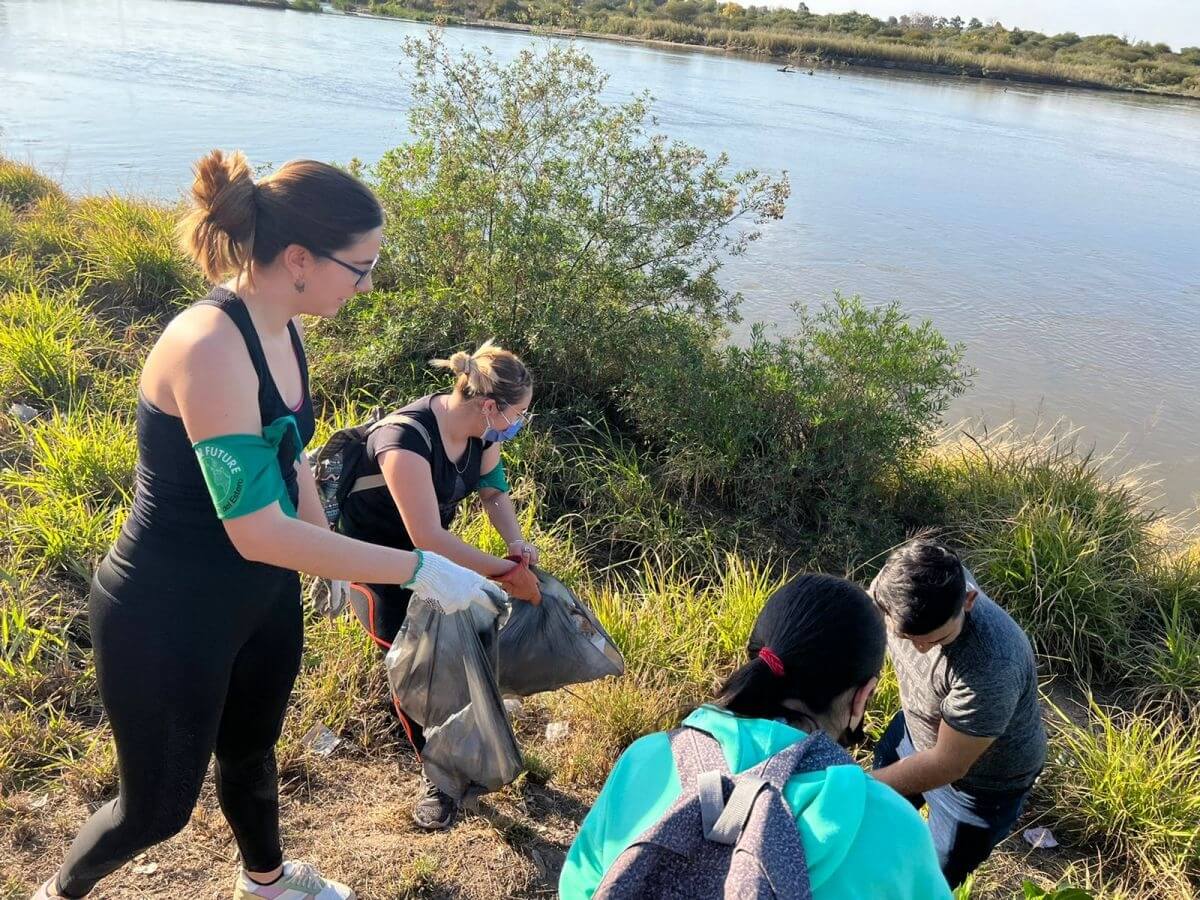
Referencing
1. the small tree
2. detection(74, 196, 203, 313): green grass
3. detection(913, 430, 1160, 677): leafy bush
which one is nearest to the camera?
detection(913, 430, 1160, 677): leafy bush

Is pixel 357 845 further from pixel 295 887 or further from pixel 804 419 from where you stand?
pixel 804 419

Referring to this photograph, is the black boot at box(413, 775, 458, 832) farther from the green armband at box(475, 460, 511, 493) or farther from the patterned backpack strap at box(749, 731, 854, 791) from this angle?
the patterned backpack strap at box(749, 731, 854, 791)

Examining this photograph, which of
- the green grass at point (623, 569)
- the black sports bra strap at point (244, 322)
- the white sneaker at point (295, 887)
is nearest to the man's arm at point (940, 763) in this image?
the green grass at point (623, 569)

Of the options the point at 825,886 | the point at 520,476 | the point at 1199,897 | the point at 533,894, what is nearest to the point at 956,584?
the point at 825,886

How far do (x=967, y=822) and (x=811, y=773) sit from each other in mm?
1553

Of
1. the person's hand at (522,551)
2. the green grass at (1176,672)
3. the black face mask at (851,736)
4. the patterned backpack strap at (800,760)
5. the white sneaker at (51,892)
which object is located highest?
the patterned backpack strap at (800,760)

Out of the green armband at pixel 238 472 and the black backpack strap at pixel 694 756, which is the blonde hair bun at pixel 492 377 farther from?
the black backpack strap at pixel 694 756

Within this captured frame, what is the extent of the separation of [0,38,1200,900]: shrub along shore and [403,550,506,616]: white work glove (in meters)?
1.19

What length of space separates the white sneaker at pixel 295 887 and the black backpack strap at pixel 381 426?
1.02 meters

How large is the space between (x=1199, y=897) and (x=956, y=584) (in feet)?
5.95

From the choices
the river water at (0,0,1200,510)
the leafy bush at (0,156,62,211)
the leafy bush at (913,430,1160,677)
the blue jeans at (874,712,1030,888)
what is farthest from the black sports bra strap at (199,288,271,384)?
the leafy bush at (0,156,62,211)

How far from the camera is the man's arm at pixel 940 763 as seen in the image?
2141mm

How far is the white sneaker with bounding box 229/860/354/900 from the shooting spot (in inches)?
89.8

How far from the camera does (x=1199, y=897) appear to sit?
2.89m
